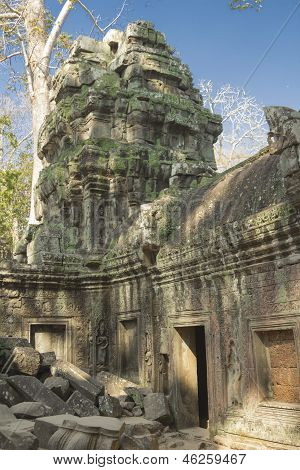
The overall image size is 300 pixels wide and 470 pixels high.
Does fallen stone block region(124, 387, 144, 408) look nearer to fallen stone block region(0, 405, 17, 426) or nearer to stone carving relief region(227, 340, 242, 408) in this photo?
stone carving relief region(227, 340, 242, 408)

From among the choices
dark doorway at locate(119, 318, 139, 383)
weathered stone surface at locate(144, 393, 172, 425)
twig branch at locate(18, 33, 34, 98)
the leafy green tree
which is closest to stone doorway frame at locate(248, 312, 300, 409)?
weathered stone surface at locate(144, 393, 172, 425)

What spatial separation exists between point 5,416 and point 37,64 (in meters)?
16.3

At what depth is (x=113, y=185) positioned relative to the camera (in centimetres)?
1046

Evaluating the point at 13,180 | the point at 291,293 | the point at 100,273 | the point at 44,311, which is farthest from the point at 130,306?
the point at 13,180

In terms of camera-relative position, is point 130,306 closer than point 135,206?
Yes

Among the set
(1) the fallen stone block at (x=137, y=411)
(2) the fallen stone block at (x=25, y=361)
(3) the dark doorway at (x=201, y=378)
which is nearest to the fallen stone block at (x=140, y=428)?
(1) the fallen stone block at (x=137, y=411)

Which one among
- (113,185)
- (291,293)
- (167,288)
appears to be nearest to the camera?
(291,293)

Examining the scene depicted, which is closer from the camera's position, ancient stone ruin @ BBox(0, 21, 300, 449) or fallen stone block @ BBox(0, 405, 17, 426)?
fallen stone block @ BBox(0, 405, 17, 426)

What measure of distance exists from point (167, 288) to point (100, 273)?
2143 millimetres

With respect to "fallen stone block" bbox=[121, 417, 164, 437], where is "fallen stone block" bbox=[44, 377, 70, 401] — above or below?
above

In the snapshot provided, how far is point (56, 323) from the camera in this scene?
925 cm

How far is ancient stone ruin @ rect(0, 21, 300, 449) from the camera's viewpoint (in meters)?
5.54
